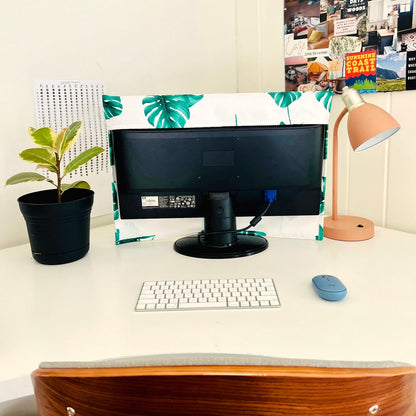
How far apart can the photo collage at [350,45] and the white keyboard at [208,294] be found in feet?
2.64

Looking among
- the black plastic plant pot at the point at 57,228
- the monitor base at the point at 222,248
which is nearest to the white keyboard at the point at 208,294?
the monitor base at the point at 222,248

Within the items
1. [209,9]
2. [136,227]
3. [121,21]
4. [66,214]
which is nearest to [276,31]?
[209,9]

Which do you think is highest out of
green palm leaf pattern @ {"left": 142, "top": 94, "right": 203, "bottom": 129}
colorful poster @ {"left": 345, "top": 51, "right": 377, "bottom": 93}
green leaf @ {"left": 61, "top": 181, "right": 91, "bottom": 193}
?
colorful poster @ {"left": 345, "top": 51, "right": 377, "bottom": 93}

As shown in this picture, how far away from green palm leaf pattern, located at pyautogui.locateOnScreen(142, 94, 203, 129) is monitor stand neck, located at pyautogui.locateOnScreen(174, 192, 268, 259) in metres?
0.23

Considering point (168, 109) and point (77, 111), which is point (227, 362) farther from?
point (77, 111)

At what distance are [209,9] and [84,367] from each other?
1.63 metres

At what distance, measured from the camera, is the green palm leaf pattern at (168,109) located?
1175mm

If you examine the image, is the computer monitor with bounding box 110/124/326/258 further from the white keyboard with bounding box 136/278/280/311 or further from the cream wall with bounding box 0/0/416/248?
the cream wall with bounding box 0/0/416/248

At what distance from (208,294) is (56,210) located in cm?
47

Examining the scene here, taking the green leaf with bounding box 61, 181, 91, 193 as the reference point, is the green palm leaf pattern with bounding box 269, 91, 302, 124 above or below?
above

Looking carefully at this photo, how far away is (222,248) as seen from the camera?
1.19m

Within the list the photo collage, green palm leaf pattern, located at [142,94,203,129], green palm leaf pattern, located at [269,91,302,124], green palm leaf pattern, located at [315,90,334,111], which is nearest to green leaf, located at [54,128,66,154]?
green palm leaf pattern, located at [142,94,203,129]

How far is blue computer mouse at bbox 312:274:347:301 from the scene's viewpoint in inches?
34.2

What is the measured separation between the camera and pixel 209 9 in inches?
69.2
